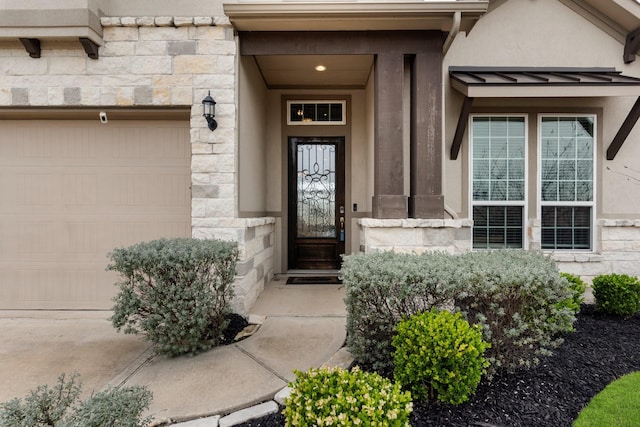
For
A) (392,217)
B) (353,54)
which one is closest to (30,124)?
(353,54)

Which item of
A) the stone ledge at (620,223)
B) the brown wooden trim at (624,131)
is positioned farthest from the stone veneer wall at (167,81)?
the brown wooden trim at (624,131)

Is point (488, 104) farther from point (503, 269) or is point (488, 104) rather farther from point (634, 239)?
point (503, 269)

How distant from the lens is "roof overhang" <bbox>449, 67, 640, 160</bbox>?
13.6 feet

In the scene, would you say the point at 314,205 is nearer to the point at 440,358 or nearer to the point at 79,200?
the point at 79,200

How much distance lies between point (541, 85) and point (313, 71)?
3052mm

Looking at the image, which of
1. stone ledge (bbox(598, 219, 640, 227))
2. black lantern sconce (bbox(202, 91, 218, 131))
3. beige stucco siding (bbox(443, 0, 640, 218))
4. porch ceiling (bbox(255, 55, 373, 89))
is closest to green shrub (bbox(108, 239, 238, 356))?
black lantern sconce (bbox(202, 91, 218, 131))

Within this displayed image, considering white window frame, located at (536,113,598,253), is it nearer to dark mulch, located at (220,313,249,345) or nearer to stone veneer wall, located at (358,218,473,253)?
stone veneer wall, located at (358,218,473,253)

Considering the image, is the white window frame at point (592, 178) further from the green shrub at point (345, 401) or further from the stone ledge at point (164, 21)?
the stone ledge at point (164, 21)

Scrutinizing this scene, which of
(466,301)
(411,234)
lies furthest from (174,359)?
(411,234)

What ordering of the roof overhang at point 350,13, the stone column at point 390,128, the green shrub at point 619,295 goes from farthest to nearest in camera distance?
the stone column at point 390,128
the green shrub at point 619,295
the roof overhang at point 350,13

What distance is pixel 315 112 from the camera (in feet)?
19.1

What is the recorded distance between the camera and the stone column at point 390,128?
4137mm

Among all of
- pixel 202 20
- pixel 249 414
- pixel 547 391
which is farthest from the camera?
pixel 202 20

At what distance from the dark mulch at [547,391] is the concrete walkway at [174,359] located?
1.59 ft
